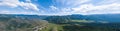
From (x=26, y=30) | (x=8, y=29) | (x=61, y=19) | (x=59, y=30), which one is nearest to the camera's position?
(x=59, y=30)

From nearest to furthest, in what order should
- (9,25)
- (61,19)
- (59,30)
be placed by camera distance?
(59,30), (9,25), (61,19)

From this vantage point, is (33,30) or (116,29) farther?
(33,30)

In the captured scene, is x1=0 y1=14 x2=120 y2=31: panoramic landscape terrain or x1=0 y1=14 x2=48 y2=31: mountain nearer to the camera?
x1=0 y1=14 x2=120 y2=31: panoramic landscape terrain

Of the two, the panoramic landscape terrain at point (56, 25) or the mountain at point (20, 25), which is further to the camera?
the mountain at point (20, 25)

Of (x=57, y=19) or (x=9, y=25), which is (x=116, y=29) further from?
(x=9, y=25)

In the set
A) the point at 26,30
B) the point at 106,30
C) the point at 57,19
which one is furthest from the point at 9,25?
the point at 106,30

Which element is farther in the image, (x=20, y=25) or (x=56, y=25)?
(x=20, y=25)

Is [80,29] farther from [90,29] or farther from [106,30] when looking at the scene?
[106,30]

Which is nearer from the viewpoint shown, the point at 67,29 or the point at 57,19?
the point at 67,29

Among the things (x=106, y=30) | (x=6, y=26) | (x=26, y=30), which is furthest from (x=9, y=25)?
(x=106, y=30)
